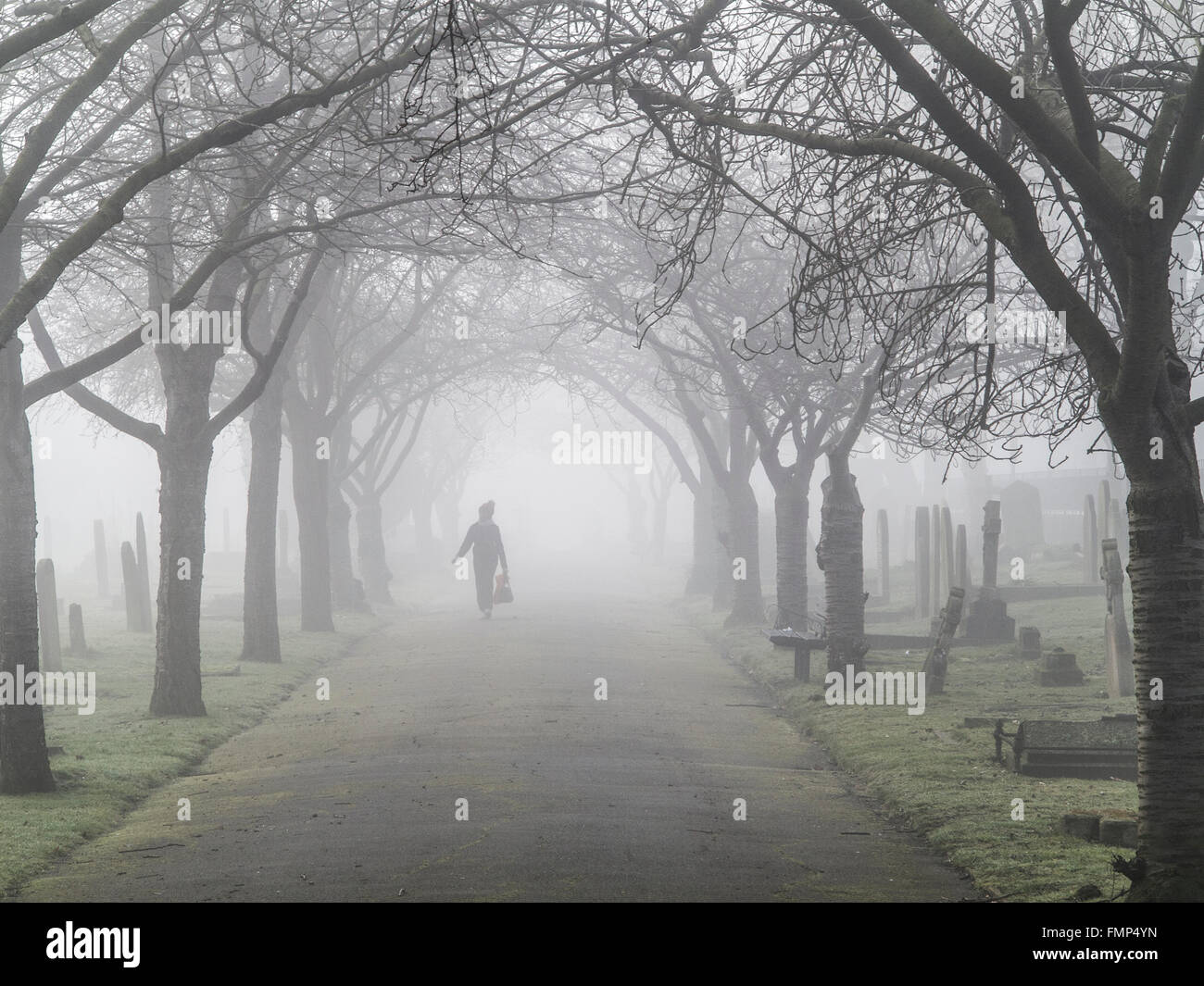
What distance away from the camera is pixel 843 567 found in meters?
16.1

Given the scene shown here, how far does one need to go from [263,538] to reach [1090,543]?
654 inches

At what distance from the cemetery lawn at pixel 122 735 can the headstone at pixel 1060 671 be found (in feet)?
28.0

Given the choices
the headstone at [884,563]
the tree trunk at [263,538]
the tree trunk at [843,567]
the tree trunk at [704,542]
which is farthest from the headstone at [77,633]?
the tree trunk at [704,542]

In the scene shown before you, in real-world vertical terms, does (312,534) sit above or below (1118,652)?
above

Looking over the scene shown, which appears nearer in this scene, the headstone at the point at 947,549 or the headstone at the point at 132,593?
the headstone at the point at 947,549

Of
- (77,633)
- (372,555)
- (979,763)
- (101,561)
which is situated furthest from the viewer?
(101,561)

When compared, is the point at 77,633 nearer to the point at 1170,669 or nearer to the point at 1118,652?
the point at 1118,652

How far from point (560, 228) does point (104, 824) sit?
1421cm

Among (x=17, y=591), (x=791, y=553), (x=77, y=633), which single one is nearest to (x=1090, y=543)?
(x=791, y=553)

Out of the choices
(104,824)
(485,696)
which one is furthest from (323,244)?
(104,824)

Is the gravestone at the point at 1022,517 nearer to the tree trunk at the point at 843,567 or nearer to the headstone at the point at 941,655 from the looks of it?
the tree trunk at the point at 843,567

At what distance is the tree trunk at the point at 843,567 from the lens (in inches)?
626

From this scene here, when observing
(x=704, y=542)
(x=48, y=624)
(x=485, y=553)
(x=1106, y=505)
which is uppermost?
(x=1106, y=505)
